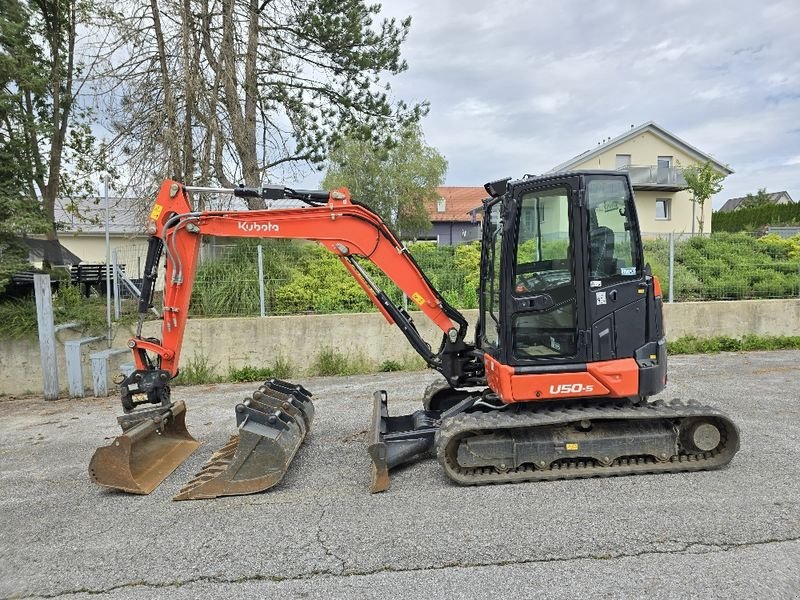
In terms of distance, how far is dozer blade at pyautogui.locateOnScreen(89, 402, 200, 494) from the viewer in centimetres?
446

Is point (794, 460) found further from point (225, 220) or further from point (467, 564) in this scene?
point (225, 220)

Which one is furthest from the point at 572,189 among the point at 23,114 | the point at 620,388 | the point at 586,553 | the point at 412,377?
the point at 23,114

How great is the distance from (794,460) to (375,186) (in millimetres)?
28766

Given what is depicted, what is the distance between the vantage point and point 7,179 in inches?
352

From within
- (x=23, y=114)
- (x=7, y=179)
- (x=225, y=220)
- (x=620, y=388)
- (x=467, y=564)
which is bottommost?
(x=467, y=564)

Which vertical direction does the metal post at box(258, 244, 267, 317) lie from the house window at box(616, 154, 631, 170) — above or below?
below

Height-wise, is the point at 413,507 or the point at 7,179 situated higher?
the point at 7,179

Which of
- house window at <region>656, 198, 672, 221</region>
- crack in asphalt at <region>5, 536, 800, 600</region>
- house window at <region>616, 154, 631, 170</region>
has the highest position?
house window at <region>616, 154, 631, 170</region>

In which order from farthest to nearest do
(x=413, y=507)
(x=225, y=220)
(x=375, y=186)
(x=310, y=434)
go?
1. (x=375, y=186)
2. (x=310, y=434)
3. (x=225, y=220)
4. (x=413, y=507)

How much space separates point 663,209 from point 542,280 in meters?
34.4

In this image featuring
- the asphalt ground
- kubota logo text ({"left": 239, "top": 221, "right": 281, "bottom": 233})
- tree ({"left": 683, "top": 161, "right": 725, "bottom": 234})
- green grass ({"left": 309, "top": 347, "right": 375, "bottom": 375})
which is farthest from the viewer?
tree ({"left": 683, "top": 161, "right": 725, "bottom": 234})

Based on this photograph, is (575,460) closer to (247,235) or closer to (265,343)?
(247,235)

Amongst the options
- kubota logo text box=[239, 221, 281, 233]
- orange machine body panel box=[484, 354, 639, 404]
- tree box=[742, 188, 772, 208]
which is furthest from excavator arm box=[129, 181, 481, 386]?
tree box=[742, 188, 772, 208]

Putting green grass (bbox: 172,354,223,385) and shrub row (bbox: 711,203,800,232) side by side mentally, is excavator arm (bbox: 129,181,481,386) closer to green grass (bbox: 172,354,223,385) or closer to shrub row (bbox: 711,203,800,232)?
green grass (bbox: 172,354,223,385)
